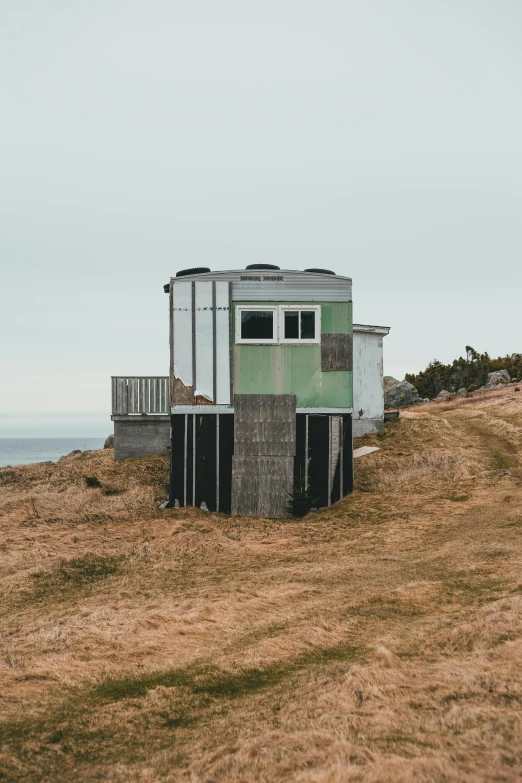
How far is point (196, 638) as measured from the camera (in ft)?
31.7

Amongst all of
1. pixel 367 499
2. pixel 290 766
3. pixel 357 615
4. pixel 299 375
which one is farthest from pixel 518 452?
pixel 290 766

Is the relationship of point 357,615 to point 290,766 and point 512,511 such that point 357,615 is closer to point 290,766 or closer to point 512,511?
point 290,766

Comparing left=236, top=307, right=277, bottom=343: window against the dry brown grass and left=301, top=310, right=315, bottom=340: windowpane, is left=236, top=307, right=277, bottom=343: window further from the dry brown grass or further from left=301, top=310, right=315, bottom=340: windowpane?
A: the dry brown grass

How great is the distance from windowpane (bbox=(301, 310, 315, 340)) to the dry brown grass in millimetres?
5112

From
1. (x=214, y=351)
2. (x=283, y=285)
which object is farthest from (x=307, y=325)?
(x=214, y=351)

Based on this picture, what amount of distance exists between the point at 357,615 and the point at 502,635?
7.70ft

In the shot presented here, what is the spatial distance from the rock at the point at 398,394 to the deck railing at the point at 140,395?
967 inches

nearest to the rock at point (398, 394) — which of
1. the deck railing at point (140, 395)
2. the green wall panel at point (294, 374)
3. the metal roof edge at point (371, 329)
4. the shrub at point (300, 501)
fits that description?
the metal roof edge at point (371, 329)

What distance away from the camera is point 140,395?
26891 mm

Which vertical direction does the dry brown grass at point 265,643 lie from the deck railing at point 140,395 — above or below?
below

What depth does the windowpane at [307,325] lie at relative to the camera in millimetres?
21297

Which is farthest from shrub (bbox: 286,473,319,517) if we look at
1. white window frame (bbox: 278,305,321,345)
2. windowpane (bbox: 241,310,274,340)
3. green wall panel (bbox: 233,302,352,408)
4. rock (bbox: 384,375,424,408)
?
rock (bbox: 384,375,424,408)

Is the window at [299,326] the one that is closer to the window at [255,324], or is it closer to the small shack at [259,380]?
the small shack at [259,380]

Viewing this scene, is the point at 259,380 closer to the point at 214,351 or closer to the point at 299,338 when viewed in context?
the point at 214,351
